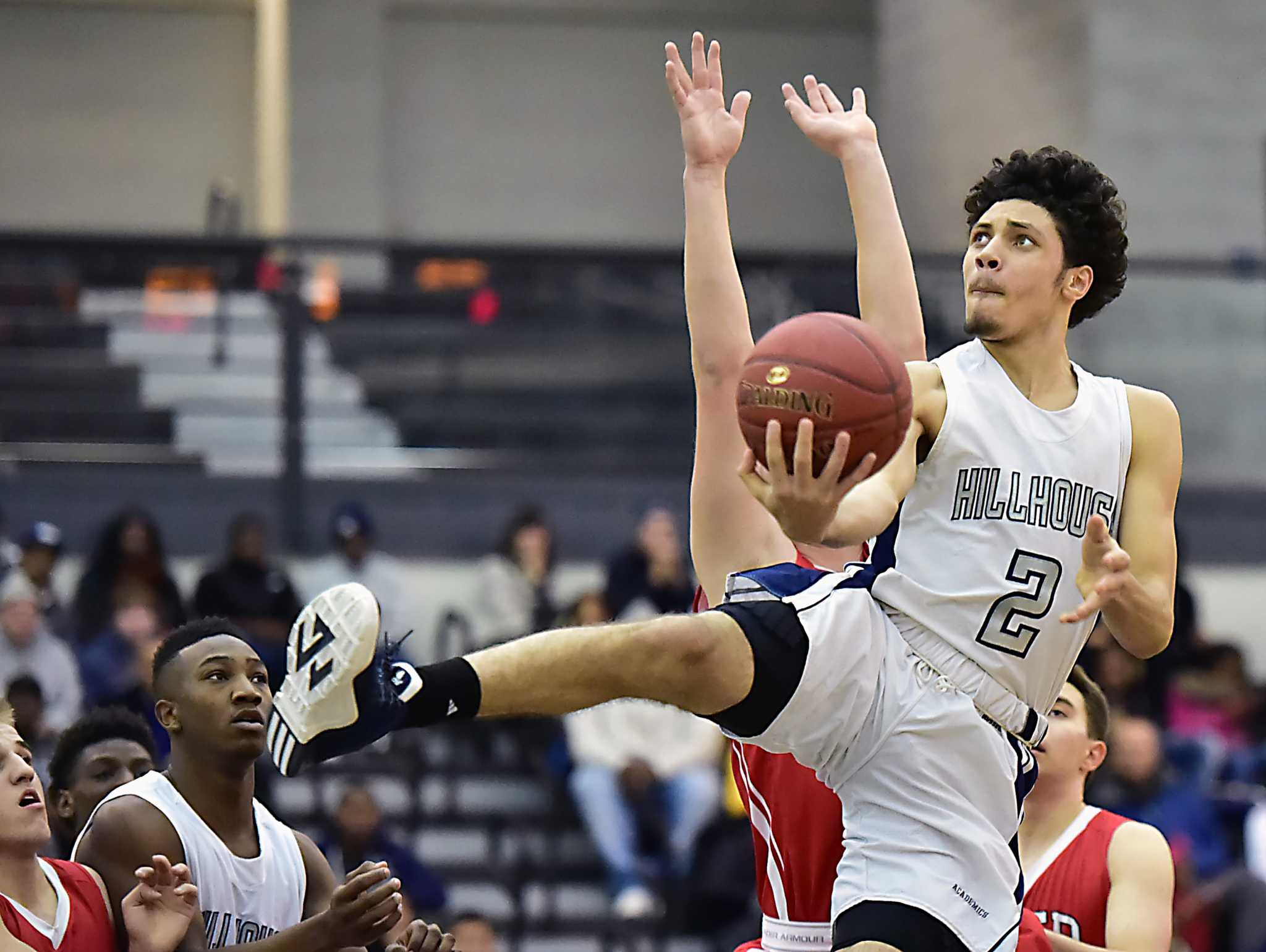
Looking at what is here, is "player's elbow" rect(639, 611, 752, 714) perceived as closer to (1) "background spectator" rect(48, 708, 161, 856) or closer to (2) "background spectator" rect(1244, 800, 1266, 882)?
(1) "background spectator" rect(48, 708, 161, 856)

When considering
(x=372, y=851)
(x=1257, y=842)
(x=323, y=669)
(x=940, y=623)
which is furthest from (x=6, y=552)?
(x=940, y=623)

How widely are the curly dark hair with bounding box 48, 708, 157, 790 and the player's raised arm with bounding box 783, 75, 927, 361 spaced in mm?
2047

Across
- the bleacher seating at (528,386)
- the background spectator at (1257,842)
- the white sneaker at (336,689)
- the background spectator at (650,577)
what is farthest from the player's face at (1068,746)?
the bleacher seating at (528,386)

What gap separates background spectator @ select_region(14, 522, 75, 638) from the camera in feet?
33.1

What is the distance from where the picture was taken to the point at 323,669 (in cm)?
359

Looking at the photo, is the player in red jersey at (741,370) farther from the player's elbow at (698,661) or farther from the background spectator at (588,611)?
the background spectator at (588,611)

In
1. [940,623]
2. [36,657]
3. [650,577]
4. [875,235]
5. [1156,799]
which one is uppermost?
[875,235]

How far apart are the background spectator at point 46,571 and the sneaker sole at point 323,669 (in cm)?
676

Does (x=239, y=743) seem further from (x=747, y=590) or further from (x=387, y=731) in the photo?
(x=747, y=590)

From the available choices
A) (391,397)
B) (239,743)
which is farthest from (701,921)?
(239,743)

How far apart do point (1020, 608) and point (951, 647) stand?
0.16 metres

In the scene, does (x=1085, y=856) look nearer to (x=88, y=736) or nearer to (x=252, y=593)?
(x=88, y=736)

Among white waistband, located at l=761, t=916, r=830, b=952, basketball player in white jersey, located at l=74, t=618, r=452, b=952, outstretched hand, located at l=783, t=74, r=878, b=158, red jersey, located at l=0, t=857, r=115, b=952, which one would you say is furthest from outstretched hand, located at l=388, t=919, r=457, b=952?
outstretched hand, located at l=783, t=74, r=878, b=158

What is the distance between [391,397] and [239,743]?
24.0 ft
